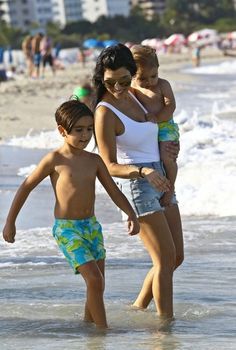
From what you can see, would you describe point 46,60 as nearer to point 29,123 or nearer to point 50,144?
point 29,123

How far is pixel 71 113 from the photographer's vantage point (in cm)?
530

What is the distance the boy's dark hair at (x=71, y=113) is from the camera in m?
5.29

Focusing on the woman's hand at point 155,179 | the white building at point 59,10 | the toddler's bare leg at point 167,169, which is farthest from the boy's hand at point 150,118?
the white building at point 59,10

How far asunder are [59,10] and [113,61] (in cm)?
18284

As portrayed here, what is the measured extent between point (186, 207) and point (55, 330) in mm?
4549

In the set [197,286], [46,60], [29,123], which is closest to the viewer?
[197,286]

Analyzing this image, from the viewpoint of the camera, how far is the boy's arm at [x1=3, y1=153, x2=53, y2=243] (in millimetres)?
5281

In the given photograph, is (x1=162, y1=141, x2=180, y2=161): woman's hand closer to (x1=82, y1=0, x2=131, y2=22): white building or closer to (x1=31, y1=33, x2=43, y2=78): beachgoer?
(x1=31, y1=33, x2=43, y2=78): beachgoer

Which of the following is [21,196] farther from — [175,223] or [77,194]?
[175,223]

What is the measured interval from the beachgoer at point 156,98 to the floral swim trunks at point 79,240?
414mm

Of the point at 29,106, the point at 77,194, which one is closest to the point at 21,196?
the point at 77,194

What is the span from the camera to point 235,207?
9.69 m

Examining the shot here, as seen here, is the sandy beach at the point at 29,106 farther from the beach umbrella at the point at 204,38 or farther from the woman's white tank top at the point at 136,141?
the beach umbrella at the point at 204,38

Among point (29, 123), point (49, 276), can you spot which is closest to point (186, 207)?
point (49, 276)
